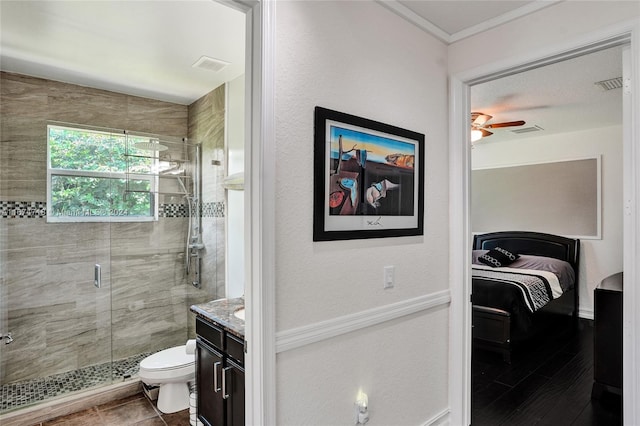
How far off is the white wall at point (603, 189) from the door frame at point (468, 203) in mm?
3729

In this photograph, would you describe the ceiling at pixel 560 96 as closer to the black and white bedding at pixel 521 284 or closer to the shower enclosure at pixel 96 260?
the black and white bedding at pixel 521 284

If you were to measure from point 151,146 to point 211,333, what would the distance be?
86.7 inches

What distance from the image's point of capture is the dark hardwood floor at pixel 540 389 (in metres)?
2.59

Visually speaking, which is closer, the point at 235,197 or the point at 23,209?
the point at 23,209

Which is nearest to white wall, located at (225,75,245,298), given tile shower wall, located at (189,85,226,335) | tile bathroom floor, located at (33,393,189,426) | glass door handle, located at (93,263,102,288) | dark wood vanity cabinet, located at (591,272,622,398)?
tile shower wall, located at (189,85,226,335)

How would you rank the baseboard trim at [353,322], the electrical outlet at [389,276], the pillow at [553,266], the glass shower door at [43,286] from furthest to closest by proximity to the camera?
the pillow at [553,266], the glass shower door at [43,286], the electrical outlet at [389,276], the baseboard trim at [353,322]

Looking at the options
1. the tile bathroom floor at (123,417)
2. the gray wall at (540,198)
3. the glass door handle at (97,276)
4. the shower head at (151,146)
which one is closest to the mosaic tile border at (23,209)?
the glass door handle at (97,276)

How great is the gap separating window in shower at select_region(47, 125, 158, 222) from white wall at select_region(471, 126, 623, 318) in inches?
212

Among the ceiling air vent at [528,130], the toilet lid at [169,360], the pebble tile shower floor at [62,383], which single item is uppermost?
the ceiling air vent at [528,130]

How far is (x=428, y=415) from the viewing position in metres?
2.22

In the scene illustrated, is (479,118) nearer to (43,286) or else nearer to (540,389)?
(540,389)

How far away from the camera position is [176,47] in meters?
2.63

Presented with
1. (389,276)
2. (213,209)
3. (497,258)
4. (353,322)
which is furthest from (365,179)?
(497,258)

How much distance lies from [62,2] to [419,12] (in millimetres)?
2036
